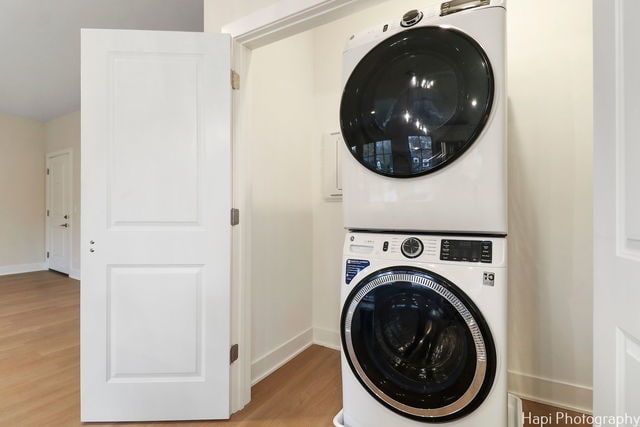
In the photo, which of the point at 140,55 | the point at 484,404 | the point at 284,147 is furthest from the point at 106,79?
the point at 484,404

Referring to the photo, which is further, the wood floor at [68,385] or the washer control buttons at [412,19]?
the wood floor at [68,385]

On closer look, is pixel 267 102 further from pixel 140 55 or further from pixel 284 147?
pixel 140 55

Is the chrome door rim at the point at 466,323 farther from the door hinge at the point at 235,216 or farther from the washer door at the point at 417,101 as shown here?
the door hinge at the point at 235,216

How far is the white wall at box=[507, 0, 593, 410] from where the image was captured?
5.19 ft

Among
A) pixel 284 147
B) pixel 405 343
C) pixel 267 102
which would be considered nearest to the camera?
pixel 405 343

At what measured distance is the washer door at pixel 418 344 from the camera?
1058 millimetres

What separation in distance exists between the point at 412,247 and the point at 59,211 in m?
5.89

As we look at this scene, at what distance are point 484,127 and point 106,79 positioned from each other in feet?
5.59

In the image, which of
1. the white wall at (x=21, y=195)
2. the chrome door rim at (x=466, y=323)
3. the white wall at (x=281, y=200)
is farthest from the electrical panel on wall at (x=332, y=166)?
the white wall at (x=21, y=195)

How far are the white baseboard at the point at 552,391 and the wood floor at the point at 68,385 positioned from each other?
5cm

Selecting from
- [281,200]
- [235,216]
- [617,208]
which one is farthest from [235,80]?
[617,208]

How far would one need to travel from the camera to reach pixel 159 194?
151cm

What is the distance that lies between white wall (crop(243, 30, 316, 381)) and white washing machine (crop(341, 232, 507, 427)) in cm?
79

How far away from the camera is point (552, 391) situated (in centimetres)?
166
